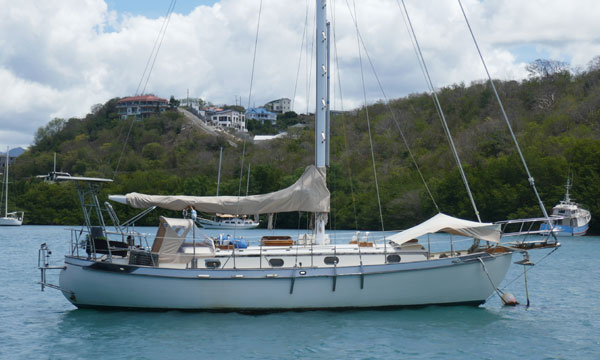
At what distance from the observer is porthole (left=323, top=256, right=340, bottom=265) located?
63.2 ft

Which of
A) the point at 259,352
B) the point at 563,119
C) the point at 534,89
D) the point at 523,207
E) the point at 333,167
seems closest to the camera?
the point at 259,352

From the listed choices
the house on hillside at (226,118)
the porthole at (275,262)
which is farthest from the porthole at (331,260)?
the house on hillside at (226,118)

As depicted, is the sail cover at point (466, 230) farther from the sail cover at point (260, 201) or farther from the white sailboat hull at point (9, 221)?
the white sailboat hull at point (9, 221)

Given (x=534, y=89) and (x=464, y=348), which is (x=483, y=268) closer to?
(x=464, y=348)

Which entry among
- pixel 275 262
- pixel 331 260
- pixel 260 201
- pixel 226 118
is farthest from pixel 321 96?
pixel 226 118

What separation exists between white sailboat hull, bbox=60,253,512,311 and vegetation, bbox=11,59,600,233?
988 inches

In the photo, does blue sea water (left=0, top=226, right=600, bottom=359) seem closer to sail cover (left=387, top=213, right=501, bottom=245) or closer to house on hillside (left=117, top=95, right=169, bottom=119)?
sail cover (left=387, top=213, right=501, bottom=245)

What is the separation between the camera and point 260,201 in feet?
65.5

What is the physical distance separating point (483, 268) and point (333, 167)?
56.1 m

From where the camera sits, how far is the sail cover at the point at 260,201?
19.7 metres

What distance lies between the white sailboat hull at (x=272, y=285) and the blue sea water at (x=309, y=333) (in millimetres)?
372

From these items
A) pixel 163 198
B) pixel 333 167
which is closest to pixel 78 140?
pixel 333 167

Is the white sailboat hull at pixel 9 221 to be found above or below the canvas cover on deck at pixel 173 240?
above

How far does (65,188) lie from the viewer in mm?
93625
